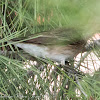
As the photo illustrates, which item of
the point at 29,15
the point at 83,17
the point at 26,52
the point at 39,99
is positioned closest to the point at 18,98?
the point at 39,99

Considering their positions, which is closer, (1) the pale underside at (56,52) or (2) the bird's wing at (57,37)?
(2) the bird's wing at (57,37)

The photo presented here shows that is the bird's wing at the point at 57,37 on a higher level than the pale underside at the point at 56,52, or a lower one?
higher

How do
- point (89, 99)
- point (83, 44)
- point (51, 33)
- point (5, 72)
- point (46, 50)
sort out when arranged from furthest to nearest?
point (46, 50)
point (51, 33)
point (83, 44)
point (5, 72)
point (89, 99)

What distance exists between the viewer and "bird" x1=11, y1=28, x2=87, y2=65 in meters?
1.33

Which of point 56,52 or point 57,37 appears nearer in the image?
point 57,37

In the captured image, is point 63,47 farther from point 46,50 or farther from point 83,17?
point 83,17

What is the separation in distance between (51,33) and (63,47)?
0.21m

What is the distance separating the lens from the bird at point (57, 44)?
1.33m

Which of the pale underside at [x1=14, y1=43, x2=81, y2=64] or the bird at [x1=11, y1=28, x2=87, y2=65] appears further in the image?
the pale underside at [x1=14, y1=43, x2=81, y2=64]

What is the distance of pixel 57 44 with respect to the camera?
4.87ft

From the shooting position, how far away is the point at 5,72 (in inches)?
42.2

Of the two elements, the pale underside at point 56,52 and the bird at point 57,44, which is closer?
the bird at point 57,44

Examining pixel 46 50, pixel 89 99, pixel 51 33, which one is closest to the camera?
pixel 89 99

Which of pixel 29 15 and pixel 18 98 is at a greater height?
pixel 29 15
